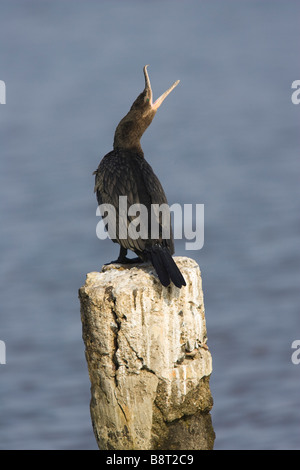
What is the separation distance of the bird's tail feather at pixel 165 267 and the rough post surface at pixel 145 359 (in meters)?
0.06

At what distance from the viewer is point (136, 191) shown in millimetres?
5277

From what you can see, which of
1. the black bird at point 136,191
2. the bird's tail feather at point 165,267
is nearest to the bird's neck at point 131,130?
the black bird at point 136,191

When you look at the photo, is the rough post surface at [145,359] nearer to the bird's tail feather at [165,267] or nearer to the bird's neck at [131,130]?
the bird's tail feather at [165,267]

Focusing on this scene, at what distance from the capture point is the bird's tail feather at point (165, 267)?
14.3ft

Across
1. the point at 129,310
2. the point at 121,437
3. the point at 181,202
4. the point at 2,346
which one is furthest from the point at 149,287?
the point at 181,202

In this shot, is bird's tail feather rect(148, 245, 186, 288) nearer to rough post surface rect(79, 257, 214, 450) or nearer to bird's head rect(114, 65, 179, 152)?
rough post surface rect(79, 257, 214, 450)

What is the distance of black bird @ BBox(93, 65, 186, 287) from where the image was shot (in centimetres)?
474

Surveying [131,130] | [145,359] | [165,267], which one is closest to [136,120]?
[131,130]

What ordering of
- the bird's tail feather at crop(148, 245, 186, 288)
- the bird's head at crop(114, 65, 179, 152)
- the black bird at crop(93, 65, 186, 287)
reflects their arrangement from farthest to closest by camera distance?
1. the bird's head at crop(114, 65, 179, 152)
2. the black bird at crop(93, 65, 186, 287)
3. the bird's tail feather at crop(148, 245, 186, 288)

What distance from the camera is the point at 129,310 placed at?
4.36 meters

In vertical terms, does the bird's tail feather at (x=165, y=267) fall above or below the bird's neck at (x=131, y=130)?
below

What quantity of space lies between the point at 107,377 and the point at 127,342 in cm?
25

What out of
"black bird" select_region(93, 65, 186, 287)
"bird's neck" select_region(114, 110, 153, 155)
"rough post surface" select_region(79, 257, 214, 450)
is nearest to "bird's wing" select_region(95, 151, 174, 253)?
"black bird" select_region(93, 65, 186, 287)

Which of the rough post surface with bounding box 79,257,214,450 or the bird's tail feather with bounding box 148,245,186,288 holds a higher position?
the bird's tail feather with bounding box 148,245,186,288
